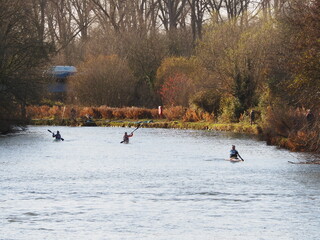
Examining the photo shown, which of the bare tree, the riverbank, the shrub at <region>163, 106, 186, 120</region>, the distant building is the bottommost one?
the riverbank

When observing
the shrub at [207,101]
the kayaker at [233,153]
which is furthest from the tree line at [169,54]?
the kayaker at [233,153]

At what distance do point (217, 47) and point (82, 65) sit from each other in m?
22.3

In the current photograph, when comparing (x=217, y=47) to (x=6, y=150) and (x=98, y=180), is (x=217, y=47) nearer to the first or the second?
(x=6, y=150)

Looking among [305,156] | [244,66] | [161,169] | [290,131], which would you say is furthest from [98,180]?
[244,66]

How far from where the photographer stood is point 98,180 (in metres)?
38.0

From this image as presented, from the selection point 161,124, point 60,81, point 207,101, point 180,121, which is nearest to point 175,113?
point 180,121

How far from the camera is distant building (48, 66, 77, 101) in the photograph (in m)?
94.4

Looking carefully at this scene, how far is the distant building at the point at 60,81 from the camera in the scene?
94.4 m

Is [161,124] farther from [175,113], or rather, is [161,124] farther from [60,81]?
[60,81]

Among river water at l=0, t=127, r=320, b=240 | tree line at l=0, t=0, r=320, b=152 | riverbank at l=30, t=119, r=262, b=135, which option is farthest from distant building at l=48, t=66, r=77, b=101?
river water at l=0, t=127, r=320, b=240

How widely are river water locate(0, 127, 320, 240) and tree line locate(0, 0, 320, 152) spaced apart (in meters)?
6.09

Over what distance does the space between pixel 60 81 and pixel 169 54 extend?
14063 mm

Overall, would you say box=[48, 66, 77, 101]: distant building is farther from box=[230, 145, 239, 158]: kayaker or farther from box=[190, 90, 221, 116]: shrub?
box=[230, 145, 239, 158]: kayaker

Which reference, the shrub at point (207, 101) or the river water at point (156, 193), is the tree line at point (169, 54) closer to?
the shrub at point (207, 101)
